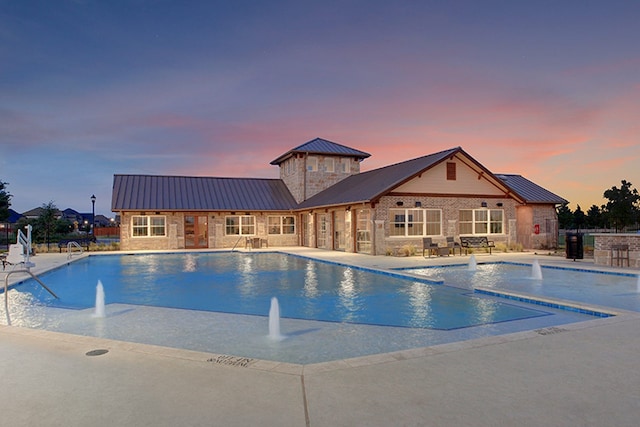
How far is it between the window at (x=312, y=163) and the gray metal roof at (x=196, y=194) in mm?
2784

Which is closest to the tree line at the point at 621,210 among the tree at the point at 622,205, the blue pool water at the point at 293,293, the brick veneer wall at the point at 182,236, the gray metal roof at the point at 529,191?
the tree at the point at 622,205

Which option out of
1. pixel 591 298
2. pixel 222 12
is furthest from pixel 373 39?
pixel 591 298

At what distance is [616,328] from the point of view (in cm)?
667

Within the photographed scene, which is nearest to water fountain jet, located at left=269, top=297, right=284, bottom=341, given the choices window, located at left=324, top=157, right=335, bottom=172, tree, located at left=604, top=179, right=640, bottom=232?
window, located at left=324, top=157, right=335, bottom=172

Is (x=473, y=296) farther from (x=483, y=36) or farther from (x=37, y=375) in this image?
(x=483, y=36)

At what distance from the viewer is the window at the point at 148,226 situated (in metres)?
27.9

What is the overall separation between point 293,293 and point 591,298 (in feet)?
24.6

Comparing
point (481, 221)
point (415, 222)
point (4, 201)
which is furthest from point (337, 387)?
point (4, 201)

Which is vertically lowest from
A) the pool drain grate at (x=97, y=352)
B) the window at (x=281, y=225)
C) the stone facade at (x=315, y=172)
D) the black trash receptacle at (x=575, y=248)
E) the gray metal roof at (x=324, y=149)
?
the pool drain grate at (x=97, y=352)

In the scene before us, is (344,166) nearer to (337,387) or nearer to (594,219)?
(337,387)

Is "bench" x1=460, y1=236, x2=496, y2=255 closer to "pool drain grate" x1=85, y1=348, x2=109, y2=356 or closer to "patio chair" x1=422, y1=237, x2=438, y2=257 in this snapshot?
"patio chair" x1=422, y1=237, x2=438, y2=257

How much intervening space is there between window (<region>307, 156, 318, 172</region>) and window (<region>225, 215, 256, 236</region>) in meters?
5.46

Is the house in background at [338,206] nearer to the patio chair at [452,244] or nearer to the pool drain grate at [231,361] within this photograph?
the patio chair at [452,244]

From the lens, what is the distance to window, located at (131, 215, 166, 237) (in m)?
27.9
